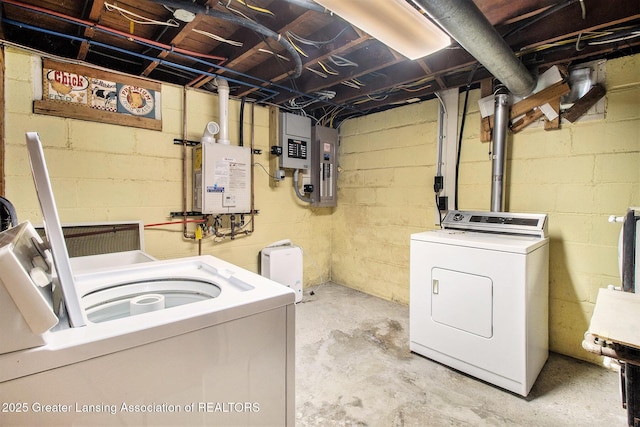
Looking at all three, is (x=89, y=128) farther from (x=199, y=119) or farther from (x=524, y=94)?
(x=524, y=94)

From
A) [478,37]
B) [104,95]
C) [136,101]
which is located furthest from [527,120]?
[104,95]

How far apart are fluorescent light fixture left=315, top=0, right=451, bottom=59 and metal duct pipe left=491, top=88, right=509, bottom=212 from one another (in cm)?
97

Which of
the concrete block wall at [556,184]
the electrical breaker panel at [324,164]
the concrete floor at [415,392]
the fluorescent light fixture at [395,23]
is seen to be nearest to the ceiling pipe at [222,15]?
the fluorescent light fixture at [395,23]

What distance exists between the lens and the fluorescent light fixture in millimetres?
1343

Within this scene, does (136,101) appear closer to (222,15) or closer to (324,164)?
(222,15)

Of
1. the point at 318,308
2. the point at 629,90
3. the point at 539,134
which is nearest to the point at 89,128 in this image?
the point at 318,308

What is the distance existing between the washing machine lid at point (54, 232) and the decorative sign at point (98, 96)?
6.57 feet

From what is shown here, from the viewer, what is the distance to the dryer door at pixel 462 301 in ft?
6.20

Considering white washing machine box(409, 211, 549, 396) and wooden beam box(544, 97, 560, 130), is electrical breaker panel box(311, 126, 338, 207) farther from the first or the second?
wooden beam box(544, 97, 560, 130)

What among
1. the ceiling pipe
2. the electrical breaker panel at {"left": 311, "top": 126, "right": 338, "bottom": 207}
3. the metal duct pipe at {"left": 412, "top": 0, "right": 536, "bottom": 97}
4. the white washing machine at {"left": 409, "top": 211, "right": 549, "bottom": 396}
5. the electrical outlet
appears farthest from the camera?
the electrical breaker panel at {"left": 311, "top": 126, "right": 338, "bottom": 207}

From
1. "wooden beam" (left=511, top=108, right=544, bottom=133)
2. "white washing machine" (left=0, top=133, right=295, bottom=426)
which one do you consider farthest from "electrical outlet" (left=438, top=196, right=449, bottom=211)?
"white washing machine" (left=0, top=133, right=295, bottom=426)

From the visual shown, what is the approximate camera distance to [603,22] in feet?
5.56

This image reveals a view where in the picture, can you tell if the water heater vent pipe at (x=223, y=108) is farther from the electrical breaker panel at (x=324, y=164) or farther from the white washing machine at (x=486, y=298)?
the white washing machine at (x=486, y=298)

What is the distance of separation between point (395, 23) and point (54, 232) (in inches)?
62.8
